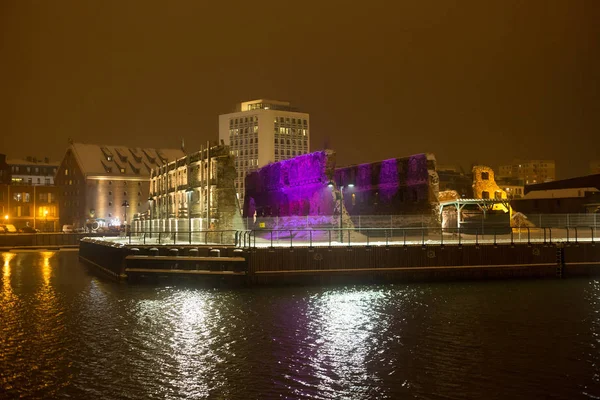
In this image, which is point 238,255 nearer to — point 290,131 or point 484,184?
point 484,184

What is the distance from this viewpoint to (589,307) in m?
31.5

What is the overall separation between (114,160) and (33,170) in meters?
47.8

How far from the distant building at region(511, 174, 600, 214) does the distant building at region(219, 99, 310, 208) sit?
3132 inches

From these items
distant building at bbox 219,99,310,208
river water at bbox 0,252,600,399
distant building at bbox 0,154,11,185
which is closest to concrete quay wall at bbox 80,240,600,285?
river water at bbox 0,252,600,399

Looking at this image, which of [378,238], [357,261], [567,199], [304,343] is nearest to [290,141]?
[567,199]

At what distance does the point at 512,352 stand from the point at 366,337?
5.56m

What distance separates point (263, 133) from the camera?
17075 centimetres

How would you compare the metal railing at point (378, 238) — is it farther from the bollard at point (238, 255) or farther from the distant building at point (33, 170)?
the distant building at point (33, 170)

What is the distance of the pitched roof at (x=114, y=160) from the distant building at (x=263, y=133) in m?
52.5

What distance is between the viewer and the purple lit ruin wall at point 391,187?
5978 centimetres

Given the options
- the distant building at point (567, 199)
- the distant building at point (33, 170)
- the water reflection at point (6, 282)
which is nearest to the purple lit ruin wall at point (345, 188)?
the water reflection at point (6, 282)

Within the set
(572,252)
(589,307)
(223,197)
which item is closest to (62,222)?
(223,197)

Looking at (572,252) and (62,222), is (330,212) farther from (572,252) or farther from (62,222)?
(62,222)

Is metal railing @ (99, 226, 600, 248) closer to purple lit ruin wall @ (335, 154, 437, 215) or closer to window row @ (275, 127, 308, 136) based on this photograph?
purple lit ruin wall @ (335, 154, 437, 215)
